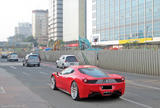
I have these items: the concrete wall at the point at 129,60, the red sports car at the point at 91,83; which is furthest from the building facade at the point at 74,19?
the red sports car at the point at 91,83

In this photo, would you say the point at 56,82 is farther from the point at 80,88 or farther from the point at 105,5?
the point at 105,5

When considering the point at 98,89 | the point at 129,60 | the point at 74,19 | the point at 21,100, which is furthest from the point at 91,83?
the point at 74,19

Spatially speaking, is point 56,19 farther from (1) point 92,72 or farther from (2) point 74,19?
(1) point 92,72

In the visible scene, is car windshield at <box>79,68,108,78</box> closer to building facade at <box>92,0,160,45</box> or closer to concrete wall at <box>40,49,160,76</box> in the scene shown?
concrete wall at <box>40,49,160,76</box>

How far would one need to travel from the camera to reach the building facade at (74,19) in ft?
382

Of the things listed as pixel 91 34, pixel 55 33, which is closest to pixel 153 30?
pixel 91 34

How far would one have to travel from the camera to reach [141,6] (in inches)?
2960

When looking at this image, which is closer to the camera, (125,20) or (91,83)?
→ (91,83)

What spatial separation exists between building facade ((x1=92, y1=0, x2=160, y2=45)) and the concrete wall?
41.5 m

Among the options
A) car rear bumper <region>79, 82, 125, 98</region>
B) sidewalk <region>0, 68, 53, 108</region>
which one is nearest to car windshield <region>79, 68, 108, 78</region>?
car rear bumper <region>79, 82, 125, 98</region>

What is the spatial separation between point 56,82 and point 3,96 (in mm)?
2577

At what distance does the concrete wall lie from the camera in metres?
21.3

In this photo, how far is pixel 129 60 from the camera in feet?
80.7

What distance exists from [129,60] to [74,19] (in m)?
98.2
